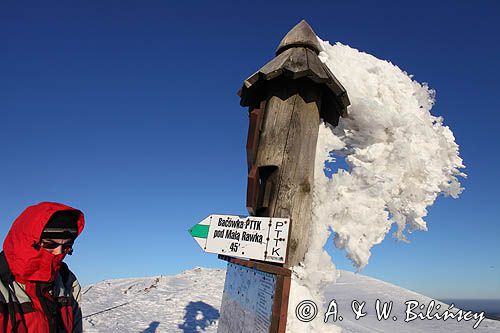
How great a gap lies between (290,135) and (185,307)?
8.50 m

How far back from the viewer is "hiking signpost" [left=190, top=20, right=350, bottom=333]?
2.34m

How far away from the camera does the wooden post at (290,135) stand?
2491 millimetres

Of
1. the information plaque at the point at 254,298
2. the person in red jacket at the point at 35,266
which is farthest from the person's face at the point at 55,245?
the information plaque at the point at 254,298

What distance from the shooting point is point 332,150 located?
3307 millimetres

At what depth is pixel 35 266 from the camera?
6.43 ft

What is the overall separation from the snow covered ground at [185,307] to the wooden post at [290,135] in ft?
15.0

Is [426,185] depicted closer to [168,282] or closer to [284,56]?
[284,56]

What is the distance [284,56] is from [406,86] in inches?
60.8

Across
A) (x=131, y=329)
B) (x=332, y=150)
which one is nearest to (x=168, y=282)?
(x=131, y=329)

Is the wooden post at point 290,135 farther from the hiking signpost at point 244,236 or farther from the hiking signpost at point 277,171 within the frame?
the hiking signpost at point 244,236

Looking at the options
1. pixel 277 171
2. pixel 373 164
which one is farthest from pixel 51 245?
pixel 373 164

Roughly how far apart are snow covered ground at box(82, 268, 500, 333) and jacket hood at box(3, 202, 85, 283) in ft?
17.8

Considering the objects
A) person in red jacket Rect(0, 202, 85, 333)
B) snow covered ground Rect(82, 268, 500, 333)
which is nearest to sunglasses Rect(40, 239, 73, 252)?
person in red jacket Rect(0, 202, 85, 333)

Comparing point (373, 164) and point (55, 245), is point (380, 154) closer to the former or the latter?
point (373, 164)
